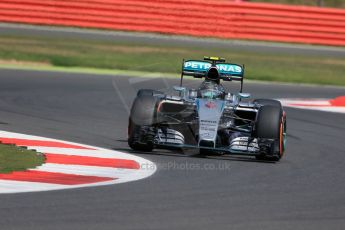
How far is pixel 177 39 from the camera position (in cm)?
2927

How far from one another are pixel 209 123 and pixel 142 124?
832mm

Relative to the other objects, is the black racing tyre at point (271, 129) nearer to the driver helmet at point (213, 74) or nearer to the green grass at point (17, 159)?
the driver helmet at point (213, 74)

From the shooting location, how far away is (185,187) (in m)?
10.1

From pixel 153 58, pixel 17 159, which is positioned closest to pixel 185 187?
pixel 17 159

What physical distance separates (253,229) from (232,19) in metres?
21.3

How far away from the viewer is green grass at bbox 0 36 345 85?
24.9 m

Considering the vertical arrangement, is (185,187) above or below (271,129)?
below

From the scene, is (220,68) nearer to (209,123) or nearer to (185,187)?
(209,123)

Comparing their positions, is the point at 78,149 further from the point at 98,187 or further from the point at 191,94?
the point at 98,187

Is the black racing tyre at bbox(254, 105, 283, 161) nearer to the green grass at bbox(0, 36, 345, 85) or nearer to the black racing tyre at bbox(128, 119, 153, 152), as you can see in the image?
the black racing tyre at bbox(128, 119, 153, 152)

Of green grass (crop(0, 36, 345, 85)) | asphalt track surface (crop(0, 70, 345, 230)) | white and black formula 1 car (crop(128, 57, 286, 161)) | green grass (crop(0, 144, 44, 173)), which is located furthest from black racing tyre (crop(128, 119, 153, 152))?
green grass (crop(0, 36, 345, 85))

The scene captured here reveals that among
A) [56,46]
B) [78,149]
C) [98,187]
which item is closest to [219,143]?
[78,149]

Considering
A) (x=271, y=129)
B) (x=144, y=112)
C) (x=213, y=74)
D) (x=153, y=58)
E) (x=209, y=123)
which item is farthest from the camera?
(x=153, y=58)

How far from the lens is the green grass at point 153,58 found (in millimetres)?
24891
